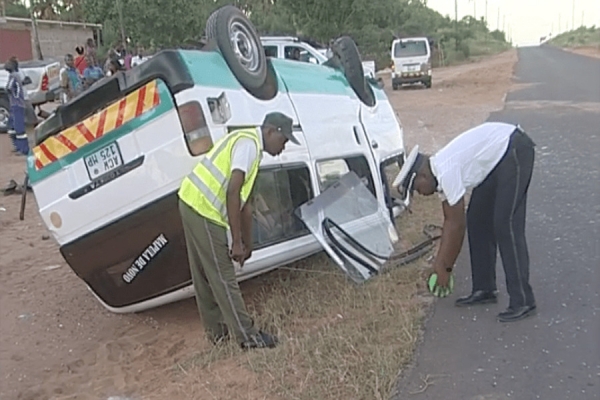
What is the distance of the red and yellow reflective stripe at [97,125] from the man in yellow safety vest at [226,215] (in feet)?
1.75

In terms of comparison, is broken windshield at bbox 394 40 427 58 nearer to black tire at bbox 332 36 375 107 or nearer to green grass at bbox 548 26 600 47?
black tire at bbox 332 36 375 107

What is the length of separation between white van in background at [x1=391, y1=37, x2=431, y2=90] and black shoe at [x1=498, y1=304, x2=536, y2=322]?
25.2 m

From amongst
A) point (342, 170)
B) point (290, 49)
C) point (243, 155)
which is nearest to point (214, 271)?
point (243, 155)

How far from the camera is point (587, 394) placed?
3533 mm

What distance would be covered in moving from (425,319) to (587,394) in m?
1.27

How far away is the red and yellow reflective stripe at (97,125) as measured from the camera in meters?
4.44

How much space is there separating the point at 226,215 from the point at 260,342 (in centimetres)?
81

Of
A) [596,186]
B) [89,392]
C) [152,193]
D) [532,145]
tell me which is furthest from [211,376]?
[596,186]

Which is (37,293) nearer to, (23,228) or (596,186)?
(23,228)

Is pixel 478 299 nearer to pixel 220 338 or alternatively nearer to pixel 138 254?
pixel 220 338

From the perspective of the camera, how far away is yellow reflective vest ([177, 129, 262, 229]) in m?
4.20

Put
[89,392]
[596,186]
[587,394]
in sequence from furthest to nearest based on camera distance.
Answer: [596,186] → [89,392] → [587,394]

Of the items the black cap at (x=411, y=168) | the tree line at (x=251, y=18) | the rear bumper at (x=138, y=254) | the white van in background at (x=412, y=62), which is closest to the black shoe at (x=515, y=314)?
the black cap at (x=411, y=168)

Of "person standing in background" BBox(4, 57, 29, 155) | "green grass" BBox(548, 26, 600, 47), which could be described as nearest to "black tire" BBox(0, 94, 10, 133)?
"person standing in background" BBox(4, 57, 29, 155)
